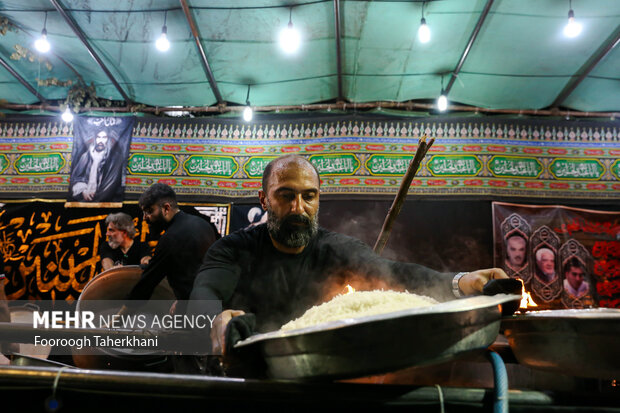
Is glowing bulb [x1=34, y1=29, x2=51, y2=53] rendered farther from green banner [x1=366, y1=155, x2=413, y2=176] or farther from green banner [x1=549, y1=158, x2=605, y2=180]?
green banner [x1=549, y1=158, x2=605, y2=180]

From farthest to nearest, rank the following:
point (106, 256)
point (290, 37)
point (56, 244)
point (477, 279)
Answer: point (56, 244) < point (106, 256) < point (290, 37) < point (477, 279)

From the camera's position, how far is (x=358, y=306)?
806mm

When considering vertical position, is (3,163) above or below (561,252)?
above

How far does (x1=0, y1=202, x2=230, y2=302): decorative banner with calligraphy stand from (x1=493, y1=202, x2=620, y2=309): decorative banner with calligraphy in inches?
128

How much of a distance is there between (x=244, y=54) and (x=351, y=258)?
3.43 meters

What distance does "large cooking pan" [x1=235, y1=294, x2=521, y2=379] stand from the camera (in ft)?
1.91

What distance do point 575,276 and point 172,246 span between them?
423 centimetres

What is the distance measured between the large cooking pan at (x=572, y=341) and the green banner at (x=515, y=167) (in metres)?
4.51

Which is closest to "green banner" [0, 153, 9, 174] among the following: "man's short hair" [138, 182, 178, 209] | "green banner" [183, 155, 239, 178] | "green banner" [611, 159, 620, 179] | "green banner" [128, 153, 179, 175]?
"green banner" [128, 153, 179, 175]

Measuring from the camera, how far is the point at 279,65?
458 centimetres

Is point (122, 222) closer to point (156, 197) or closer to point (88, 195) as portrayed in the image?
point (88, 195)

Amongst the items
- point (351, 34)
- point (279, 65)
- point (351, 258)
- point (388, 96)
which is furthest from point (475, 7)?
point (351, 258)

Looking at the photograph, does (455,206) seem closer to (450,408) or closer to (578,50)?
(578,50)

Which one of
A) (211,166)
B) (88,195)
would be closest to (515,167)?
(211,166)
